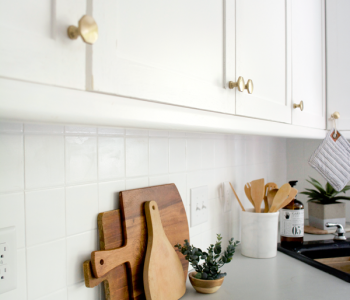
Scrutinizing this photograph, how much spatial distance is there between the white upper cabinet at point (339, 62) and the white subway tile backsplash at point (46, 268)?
4.31 feet

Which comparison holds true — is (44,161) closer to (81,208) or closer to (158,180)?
(81,208)

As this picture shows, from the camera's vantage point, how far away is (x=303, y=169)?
1.88m

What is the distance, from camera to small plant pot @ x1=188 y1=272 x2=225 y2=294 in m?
0.90

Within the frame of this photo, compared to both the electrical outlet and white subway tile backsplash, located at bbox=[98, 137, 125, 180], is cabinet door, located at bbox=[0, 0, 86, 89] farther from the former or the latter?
the electrical outlet

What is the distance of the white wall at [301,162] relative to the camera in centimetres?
185

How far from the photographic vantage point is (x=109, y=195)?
0.81 m

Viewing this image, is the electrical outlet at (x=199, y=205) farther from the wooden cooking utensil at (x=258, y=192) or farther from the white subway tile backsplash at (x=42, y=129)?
the white subway tile backsplash at (x=42, y=129)

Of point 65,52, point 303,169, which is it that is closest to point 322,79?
point 303,169

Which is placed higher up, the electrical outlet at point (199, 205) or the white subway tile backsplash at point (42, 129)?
the white subway tile backsplash at point (42, 129)

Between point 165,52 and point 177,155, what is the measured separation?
52cm

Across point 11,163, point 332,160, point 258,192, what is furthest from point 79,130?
point 332,160

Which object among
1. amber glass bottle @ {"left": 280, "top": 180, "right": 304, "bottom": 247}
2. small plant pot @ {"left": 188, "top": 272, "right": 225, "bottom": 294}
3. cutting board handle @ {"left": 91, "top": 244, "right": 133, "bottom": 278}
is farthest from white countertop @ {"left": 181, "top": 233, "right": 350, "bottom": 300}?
cutting board handle @ {"left": 91, "top": 244, "right": 133, "bottom": 278}

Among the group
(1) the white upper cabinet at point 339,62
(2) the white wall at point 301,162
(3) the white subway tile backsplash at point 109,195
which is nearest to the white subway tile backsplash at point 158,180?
(3) the white subway tile backsplash at point 109,195

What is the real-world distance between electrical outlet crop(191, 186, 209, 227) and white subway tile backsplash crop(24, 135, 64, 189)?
0.55 meters
